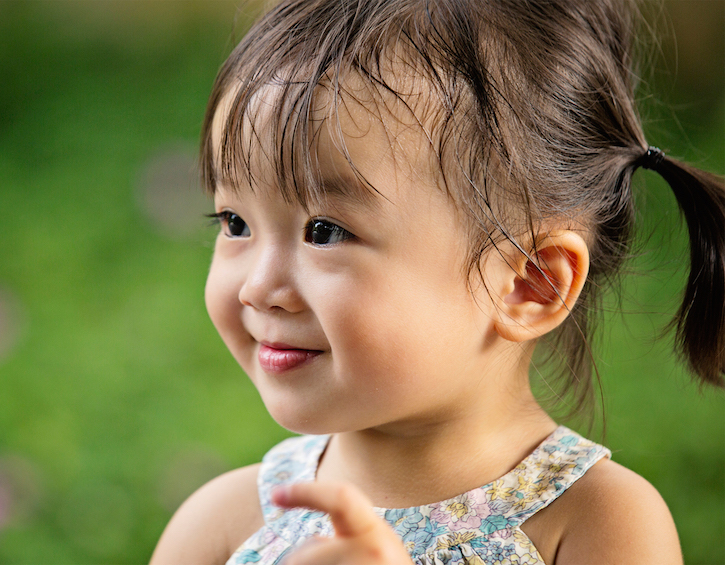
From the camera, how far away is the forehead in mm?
706

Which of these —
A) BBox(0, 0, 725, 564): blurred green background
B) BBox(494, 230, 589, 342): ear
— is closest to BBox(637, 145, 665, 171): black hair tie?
BBox(494, 230, 589, 342): ear

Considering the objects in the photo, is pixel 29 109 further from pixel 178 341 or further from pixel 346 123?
pixel 346 123

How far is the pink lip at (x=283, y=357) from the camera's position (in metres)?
0.76

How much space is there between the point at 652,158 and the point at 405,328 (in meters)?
0.37

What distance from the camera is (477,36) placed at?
758 millimetres

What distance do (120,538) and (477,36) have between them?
1.25 metres

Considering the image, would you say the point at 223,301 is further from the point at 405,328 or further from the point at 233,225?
the point at 405,328

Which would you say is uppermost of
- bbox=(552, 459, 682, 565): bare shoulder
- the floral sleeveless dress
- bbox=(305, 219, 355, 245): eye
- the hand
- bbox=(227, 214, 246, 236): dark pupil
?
bbox=(227, 214, 246, 236): dark pupil

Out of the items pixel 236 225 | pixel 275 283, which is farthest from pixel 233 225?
pixel 275 283

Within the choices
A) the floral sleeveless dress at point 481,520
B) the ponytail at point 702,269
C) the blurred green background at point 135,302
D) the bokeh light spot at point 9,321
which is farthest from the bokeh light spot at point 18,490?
the ponytail at point 702,269

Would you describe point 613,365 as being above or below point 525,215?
below

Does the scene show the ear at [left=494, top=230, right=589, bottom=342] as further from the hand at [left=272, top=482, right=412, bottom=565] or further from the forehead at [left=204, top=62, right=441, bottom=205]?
the hand at [left=272, top=482, right=412, bottom=565]

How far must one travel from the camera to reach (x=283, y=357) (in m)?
0.76

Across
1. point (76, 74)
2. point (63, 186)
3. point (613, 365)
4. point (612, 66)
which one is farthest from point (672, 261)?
point (76, 74)
